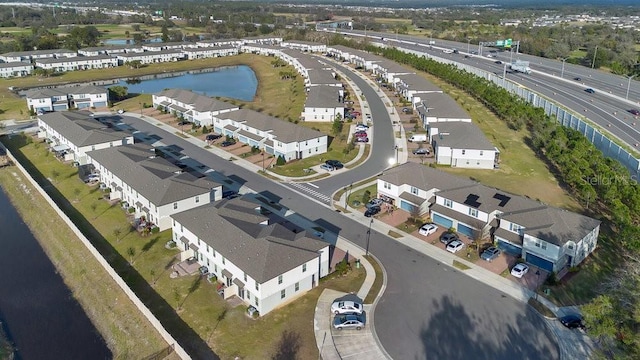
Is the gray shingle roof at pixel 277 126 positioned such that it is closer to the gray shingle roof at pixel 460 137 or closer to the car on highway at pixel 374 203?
the gray shingle roof at pixel 460 137

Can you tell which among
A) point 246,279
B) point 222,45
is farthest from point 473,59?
point 246,279

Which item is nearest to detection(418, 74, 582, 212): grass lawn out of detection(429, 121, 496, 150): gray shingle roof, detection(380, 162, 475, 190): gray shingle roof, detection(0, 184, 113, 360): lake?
detection(429, 121, 496, 150): gray shingle roof

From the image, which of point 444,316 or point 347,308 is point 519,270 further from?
point 347,308

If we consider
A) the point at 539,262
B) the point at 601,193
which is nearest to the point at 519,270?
the point at 539,262

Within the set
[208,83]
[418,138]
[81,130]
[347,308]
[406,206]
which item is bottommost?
Result: [347,308]

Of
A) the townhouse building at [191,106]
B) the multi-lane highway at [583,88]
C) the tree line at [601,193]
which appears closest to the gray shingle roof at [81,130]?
the townhouse building at [191,106]

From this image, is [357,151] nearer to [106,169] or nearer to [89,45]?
[106,169]
